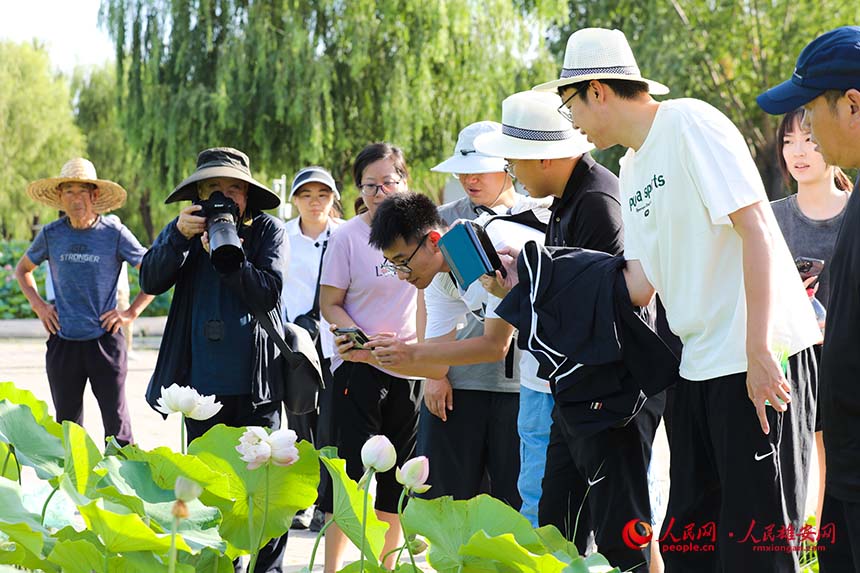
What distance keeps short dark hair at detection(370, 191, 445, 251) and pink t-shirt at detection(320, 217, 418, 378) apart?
102cm

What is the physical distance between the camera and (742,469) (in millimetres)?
2783

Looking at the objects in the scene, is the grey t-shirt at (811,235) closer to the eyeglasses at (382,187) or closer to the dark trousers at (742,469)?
the eyeglasses at (382,187)

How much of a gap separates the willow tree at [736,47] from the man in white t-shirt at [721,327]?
72.9 ft

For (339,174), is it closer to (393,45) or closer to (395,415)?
(393,45)

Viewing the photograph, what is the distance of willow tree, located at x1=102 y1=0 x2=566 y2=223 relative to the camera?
2130 cm

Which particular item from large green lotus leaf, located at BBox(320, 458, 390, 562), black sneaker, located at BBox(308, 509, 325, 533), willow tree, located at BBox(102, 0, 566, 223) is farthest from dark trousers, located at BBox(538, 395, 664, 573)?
willow tree, located at BBox(102, 0, 566, 223)

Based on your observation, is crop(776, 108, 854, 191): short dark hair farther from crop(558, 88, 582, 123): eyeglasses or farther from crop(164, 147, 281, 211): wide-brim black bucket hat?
crop(164, 147, 281, 211): wide-brim black bucket hat

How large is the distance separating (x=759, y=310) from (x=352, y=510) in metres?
1.15

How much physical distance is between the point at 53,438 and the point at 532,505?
204 cm

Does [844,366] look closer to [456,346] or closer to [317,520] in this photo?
[456,346]

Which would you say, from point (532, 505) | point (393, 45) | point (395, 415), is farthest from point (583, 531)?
point (393, 45)

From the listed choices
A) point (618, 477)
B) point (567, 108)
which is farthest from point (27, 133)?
point (618, 477)

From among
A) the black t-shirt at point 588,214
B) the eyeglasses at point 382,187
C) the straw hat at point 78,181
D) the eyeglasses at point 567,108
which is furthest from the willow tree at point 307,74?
the eyeglasses at point 567,108

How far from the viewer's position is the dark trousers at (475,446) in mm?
4410
